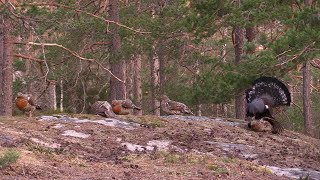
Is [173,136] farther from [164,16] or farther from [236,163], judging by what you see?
Answer: [164,16]

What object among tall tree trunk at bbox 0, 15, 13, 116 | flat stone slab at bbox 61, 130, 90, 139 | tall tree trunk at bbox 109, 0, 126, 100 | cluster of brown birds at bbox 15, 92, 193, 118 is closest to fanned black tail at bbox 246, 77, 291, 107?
cluster of brown birds at bbox 15, 92, 193, 118

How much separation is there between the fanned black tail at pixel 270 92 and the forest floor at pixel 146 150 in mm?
1645

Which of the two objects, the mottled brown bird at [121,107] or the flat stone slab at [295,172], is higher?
the mottled brown bird at [121,107]

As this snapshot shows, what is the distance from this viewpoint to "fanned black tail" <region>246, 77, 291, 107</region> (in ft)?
54.0

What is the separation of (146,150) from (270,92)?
6455mm

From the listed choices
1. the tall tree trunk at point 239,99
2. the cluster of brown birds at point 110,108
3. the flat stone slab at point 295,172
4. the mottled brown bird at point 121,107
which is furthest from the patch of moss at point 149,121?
the tall tree trunk at point 239,99

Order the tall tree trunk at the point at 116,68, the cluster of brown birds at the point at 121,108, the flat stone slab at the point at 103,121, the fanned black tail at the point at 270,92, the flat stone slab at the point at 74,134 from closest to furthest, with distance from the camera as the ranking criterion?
the flat stone slab at the point at 74,134
the flat stone slab at the point at 103,121
the cluster of brown birds at the point at 121,108
the fanned black tail at the point at 270,92
the tall tree trunk at the point at 116,68

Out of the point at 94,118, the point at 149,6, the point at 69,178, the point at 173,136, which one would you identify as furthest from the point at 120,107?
the point at 149,6

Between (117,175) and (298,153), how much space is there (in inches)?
227

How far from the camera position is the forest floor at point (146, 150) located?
905cm

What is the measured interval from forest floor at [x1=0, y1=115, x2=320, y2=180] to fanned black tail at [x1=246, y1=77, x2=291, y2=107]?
5.40 feet

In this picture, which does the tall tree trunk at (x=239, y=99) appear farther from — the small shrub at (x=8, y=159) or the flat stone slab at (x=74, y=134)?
the small shrub at (x=8, y=159)

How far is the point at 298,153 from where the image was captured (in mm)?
13234

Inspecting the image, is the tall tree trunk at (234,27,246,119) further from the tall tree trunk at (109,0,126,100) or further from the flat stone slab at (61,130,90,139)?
the flat stone slab at (61,130,90,139)
